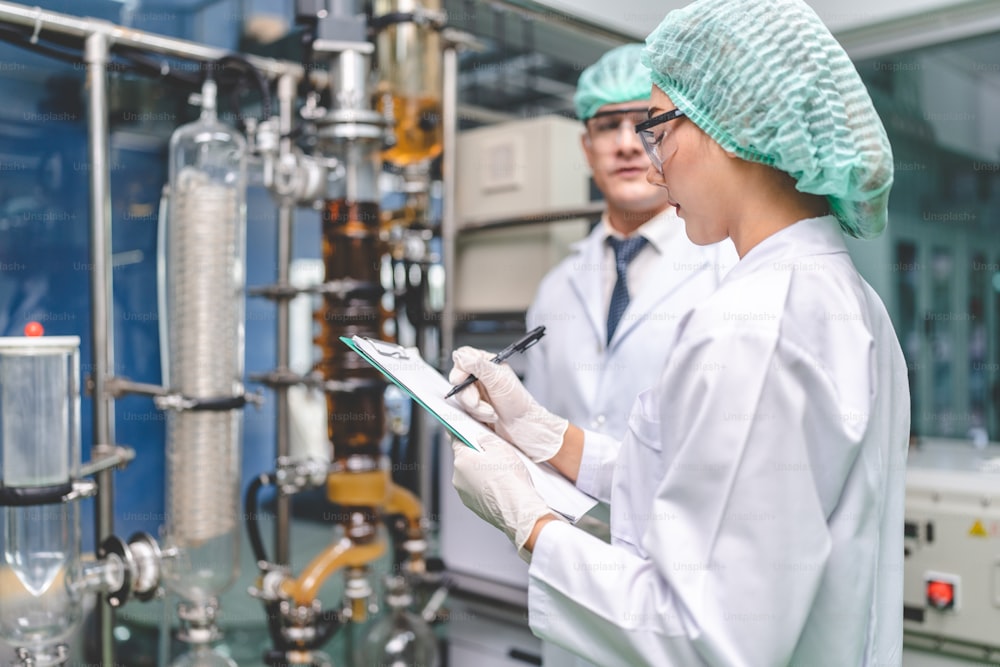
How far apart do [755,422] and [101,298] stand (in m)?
1.22

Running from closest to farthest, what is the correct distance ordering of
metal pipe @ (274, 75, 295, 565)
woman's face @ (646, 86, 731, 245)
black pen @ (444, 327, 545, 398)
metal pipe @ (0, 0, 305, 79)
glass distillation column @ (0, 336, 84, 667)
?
woman's face @ (646, 86, 731, 245) < black pen @ (444, 327, 545, 398) < glass distillation column @ (0, 336, 84, 667) < metal pipe @ (0, 0, 305, 79) < metal pipe @ (274, 75, 295, 565)

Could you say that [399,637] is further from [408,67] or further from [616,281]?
[408,67]

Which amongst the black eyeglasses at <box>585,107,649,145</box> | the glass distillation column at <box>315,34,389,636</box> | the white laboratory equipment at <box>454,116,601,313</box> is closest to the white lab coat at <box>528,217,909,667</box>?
the black eyeglasses at <box>585,107,649,145</box>

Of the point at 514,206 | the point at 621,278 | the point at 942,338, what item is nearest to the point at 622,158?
the point at 621,278

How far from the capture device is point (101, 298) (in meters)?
1.47

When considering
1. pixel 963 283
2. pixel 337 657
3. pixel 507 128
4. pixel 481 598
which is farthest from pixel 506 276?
pixel 963 283

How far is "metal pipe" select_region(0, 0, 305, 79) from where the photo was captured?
1382 millimetres

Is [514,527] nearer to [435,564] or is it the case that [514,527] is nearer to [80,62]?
[435,564]

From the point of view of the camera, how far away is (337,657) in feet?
6.20

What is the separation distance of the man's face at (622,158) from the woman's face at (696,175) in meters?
0.66

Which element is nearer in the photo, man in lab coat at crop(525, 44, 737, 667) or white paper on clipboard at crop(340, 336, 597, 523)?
white paper on clipboard at crop(340, 336, 597, 523)

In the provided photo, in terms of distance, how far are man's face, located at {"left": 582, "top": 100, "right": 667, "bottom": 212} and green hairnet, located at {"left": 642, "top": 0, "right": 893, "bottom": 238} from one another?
693 mm

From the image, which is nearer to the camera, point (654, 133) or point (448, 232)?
point (654, 133)

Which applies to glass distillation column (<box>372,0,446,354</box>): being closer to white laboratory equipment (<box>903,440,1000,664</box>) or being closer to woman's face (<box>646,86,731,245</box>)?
woman's face (<box>646,86,731,245</box>)
